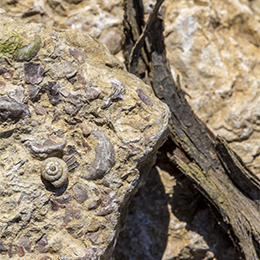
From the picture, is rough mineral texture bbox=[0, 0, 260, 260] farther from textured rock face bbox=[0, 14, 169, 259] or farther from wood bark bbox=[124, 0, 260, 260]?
textured rock face bbox=[0, 14, 169, 259]

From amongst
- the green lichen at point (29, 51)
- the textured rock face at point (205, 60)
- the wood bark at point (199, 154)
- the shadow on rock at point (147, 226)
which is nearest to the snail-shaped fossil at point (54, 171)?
the green lichen at point (29, 51)

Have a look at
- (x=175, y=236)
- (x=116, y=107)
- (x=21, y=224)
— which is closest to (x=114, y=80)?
(x=116, y=107)

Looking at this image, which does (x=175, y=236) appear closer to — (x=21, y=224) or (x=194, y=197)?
(x=194, y=197)

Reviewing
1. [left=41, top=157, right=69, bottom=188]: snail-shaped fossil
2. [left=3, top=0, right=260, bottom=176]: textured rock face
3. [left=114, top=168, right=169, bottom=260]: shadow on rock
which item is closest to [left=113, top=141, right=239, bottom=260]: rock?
[left=114, top=168, right=169, bottom=260]: shadow on rock

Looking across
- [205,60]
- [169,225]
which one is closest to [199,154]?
[169,225]

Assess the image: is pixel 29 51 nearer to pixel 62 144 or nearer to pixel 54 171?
pixel 62 144

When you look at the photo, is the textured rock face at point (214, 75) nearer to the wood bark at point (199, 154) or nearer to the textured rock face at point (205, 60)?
the textured rock face at point (205, 60)
